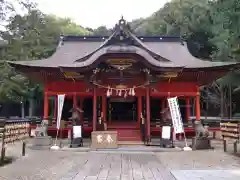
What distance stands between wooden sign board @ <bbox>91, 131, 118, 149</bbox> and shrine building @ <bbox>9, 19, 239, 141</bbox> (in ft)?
5.53

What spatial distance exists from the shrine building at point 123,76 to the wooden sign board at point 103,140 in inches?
66.3

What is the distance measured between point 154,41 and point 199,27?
641 inches

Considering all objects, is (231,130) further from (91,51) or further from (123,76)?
(91,51)

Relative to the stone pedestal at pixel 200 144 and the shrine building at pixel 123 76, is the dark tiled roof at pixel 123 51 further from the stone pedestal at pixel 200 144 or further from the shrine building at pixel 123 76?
the stone pedestal at pixel 200 144

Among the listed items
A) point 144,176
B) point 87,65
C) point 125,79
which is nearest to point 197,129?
point 125,79

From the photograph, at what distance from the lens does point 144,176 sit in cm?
709

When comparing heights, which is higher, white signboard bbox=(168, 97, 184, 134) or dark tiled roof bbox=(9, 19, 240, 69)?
dark tiled roof bbox=(9, 19, 240, 69)

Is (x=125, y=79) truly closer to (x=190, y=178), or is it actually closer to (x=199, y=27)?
(x=190, y=178)

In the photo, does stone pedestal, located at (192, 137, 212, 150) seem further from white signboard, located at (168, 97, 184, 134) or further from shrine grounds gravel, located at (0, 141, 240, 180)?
shrine grounds gravel, located at (0, 141, 240, 180)

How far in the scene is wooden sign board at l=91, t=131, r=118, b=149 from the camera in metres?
12.3

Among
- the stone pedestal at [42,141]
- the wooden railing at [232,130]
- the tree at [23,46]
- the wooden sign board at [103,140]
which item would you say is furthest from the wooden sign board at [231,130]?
the tree at [23,46]

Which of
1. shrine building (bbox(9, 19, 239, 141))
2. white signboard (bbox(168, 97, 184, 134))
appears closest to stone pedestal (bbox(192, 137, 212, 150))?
white signboard (bbox(168, 97, 184, 134))

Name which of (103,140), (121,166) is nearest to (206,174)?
(121,166)

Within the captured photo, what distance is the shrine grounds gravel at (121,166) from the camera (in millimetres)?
6986
